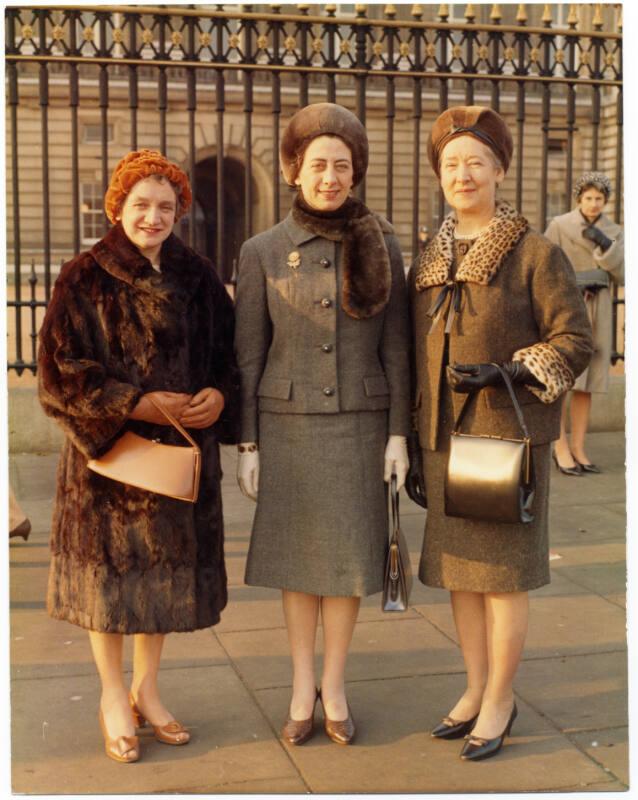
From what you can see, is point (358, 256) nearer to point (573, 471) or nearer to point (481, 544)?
point (481, 544)

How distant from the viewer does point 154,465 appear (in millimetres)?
3613

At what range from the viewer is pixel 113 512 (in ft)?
12.1

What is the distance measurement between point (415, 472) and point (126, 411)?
100cm

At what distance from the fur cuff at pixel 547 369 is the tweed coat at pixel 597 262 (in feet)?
15.2

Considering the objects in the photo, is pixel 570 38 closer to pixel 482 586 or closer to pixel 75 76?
pixel 75 76

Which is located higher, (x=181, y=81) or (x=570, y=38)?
(x=181, y=81)

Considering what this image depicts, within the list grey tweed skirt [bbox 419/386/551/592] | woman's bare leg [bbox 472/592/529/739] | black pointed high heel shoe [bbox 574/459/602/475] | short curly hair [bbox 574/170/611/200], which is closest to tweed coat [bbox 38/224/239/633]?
grey tweed skirt [bbox 419/386/551/592]

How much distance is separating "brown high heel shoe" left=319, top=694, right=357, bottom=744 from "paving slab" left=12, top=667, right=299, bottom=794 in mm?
180

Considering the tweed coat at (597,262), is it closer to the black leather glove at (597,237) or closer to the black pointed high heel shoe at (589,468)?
the black leather glove at (597,237)

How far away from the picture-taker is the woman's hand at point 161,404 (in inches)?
142

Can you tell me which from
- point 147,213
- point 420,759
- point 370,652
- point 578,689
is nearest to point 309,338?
point 147,213

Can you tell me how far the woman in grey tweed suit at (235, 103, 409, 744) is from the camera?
3.82 m

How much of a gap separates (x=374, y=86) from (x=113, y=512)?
2770cm

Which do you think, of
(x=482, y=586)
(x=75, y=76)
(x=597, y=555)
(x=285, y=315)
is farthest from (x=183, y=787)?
(x=75, y=76)
